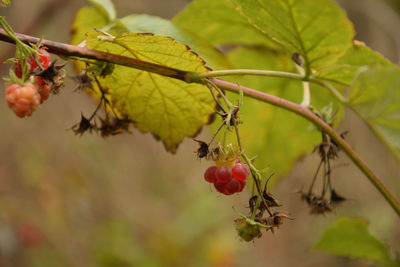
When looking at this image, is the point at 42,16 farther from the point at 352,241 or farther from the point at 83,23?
the point at 352,241

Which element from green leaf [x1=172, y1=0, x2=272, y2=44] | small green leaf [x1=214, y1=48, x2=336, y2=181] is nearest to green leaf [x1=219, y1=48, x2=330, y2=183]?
small green leaf [x1=214, y1=48, x2=336, y2=181]

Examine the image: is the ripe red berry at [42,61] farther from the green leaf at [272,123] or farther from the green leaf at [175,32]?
the green leaf at [272,123]

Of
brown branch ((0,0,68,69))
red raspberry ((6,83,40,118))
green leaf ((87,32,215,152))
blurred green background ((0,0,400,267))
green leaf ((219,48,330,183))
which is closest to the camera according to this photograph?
red raspberry ((6,83,40,118))

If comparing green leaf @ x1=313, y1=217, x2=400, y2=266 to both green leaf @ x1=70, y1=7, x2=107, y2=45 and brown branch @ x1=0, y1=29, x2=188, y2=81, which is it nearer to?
brown branch @ x1=0, y1=29, x2=188, y2=81

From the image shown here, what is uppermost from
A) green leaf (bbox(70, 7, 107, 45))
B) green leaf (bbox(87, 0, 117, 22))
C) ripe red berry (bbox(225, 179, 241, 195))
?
green leaf (bbox(70, 7, 107, 45))

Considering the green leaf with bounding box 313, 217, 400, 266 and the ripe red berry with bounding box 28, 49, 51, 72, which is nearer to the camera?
the ripe red berry with bounding box 28, 49, 51, 72

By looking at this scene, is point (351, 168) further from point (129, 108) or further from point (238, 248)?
point (129, 108)
